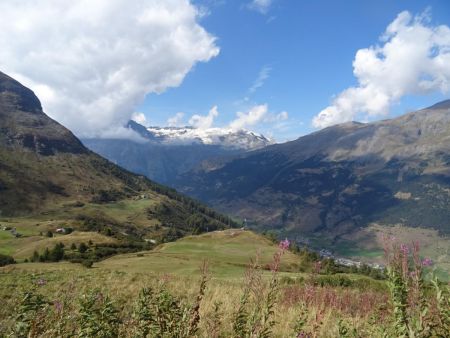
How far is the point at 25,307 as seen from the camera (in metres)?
6.62

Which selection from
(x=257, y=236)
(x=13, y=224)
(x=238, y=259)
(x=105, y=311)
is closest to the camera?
(x=105, y=311)

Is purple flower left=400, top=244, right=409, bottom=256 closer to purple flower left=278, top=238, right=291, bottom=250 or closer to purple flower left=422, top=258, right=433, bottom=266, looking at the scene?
purple flower left=422, top=258, right=433, bottom=266

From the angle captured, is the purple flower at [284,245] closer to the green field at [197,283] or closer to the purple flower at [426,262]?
the green field at [197,283]

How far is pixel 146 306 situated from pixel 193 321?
70.7 inches

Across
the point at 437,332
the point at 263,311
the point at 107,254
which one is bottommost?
the point at 107,254

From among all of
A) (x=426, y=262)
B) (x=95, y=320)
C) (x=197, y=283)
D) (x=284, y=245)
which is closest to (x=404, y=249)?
(x=426, y=262)

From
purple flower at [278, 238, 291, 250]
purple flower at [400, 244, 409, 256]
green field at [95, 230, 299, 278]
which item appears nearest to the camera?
purple flower at [278, 238, 291, 250]

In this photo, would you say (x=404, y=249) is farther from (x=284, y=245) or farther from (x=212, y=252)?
(x=212, y=252)

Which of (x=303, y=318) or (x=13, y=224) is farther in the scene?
(x=13, y=224)

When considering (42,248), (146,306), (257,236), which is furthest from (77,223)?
(146,306)

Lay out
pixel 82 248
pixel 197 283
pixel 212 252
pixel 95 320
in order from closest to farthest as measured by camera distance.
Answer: pixel 95 320, pixel 197 283, pixel 212 252, pixel 82 248

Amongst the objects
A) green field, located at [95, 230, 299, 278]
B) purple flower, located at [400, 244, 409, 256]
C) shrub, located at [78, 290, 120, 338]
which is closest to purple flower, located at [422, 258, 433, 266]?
purple flower, located at [400, 244, 409, 256]

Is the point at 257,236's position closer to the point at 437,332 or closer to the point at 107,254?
the point at 107,254

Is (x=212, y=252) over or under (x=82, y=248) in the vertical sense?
under
